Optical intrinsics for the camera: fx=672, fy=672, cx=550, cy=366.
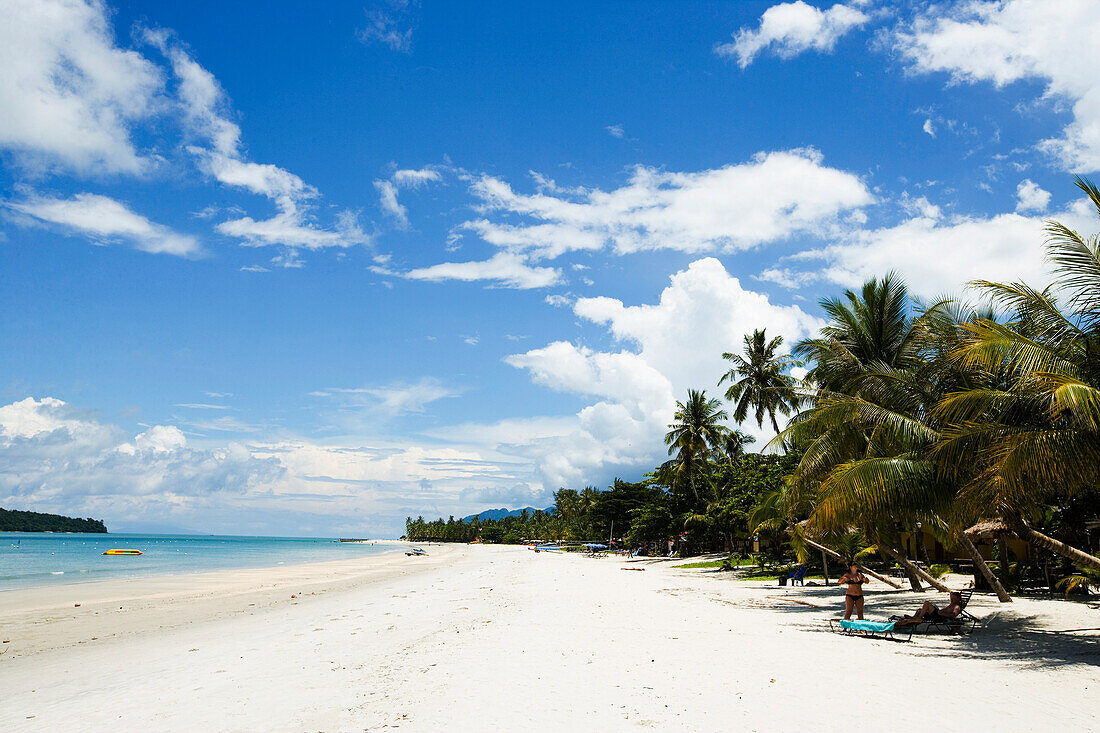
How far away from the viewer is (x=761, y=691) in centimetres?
751

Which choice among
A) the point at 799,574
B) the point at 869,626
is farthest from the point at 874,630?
the point at 799,574

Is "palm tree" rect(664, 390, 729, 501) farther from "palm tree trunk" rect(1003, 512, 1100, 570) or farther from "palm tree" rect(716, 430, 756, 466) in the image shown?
"palm tree trunk" rect(1003, 512, 1100, 570)

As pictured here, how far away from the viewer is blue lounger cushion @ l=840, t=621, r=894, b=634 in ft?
36.1

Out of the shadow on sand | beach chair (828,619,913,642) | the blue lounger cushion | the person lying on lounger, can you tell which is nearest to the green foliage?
the shadow on sand

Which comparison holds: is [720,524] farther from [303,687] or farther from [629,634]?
[303,687]

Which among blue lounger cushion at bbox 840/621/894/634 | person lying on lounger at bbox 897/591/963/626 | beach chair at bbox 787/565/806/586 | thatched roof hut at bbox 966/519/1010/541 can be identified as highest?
thatched roof hut at bbox 966/519/1010/541

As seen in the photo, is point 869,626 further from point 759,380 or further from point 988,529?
point 759,380

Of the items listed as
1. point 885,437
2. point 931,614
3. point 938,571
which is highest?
point 885,437

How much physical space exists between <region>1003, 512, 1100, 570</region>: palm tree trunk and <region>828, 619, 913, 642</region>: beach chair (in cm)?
239

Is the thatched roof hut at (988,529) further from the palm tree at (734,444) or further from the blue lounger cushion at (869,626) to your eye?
the palm tree at (734,444)

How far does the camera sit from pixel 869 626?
11.2m

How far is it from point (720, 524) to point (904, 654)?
26.6 meters

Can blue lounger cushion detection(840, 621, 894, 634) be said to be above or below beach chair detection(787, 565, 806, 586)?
above

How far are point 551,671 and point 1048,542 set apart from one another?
8.24m
